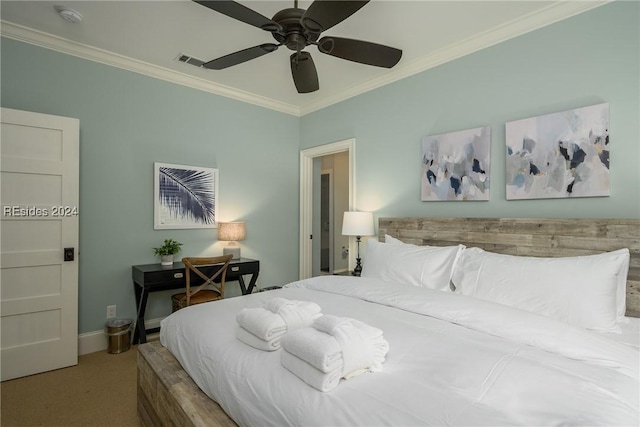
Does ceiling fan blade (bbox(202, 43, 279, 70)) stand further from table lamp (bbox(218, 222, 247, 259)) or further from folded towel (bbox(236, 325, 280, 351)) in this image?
table lamp (bbox(218, 222, 247, 259))

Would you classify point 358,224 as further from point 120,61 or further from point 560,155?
point 120,61

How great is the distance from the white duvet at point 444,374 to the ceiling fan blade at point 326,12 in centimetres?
153

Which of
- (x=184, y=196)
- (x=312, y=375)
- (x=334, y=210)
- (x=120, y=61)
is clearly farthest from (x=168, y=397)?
(x=334, y=210)

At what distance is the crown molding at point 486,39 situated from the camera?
218 cm

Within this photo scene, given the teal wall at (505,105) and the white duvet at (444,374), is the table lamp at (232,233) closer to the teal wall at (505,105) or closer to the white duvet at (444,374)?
the teal wall at (505,105)

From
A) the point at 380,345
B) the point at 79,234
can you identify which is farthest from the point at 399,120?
the point at 79,234

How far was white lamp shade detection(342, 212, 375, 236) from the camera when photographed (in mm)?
3268

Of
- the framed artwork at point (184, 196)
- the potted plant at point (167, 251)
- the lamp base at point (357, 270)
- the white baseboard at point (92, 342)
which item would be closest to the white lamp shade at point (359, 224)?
the lamp base at point (357, 270)

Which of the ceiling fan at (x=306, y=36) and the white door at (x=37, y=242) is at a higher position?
the ceiling fan at (x=306, y=36)

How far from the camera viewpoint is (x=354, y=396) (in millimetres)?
1002

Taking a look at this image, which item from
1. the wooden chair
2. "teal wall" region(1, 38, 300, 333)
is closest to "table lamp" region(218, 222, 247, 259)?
"teal wall" region(1, 38, 300, 333)

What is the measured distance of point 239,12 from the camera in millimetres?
1641

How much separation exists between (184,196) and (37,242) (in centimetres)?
126

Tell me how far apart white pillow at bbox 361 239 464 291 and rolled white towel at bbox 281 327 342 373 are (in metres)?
1.29
